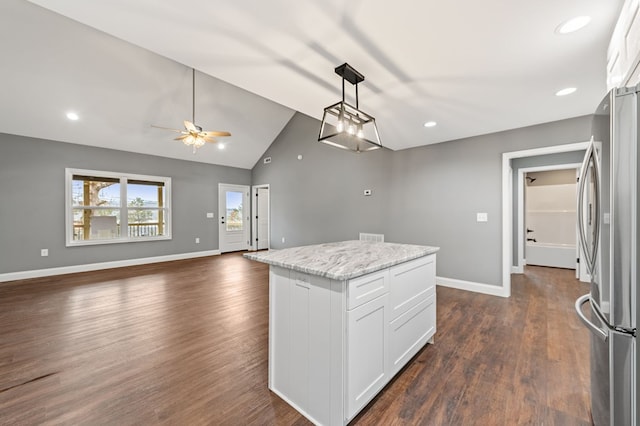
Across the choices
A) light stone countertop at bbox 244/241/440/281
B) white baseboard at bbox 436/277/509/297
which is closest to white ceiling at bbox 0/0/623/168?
light stone countertop at bbox 244/241/440/281

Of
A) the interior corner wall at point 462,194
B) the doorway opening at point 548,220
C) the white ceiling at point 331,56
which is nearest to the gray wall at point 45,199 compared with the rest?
the white ceiling at point 331,56

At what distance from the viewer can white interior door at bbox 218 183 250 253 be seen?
7484 millimetres

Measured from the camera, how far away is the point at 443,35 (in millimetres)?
1794

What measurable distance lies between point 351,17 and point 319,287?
1721 millimetres

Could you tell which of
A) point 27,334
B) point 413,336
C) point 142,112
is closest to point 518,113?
point 413,336

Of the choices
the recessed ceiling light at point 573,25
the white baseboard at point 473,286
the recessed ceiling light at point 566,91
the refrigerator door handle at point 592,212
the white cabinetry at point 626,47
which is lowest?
the white baseboard at point 473,286

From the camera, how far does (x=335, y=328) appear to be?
1417 millimetres

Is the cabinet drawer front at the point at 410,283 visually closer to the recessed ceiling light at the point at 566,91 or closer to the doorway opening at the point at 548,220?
the recessed ceiling light at the point at 566,91

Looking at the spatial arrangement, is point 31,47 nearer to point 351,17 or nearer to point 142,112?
point 142,112

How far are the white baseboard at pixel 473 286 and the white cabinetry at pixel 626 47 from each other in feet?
9.93

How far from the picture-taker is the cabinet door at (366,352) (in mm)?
1438

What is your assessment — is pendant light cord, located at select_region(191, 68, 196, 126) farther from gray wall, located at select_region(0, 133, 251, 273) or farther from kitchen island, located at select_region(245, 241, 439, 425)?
kitchen island, located at select_region(245, 241, 439, 425)

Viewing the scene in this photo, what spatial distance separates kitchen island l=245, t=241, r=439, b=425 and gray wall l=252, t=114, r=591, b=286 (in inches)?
105

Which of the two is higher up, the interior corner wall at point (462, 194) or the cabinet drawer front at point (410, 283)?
the interior corner wall at point (462, 194)
